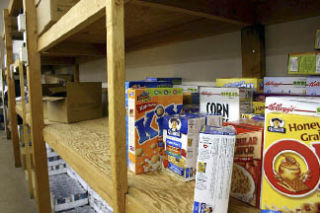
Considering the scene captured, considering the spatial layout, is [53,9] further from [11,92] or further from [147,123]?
[11,92]

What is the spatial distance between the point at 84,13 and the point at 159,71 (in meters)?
0.95

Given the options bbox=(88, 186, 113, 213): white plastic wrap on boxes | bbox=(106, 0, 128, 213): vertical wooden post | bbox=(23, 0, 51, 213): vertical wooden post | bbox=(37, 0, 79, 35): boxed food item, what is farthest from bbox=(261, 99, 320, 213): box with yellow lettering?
bbox=(23, 0, 51, 213): vertical wooden post

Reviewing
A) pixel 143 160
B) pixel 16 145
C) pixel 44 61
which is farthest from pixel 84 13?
pixel 16 145

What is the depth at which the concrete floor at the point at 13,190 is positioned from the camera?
210cm

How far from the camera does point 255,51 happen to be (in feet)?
3.21

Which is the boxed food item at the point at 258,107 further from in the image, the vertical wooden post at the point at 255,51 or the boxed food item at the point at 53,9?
the boxed food item at the point at 53,9

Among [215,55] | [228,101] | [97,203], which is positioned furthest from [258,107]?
[97,203]

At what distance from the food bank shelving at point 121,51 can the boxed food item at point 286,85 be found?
0.21 meters

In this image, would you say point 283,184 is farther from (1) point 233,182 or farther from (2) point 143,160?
(2) point 143,160

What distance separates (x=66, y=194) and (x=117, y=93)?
54.5 inches

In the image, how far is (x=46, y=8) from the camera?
42.8 inches

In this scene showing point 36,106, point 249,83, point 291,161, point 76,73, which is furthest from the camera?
point 76,73

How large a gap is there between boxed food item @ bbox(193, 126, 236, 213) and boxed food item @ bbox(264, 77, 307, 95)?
427 mm

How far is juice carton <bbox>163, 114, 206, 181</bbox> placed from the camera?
1.90ft
